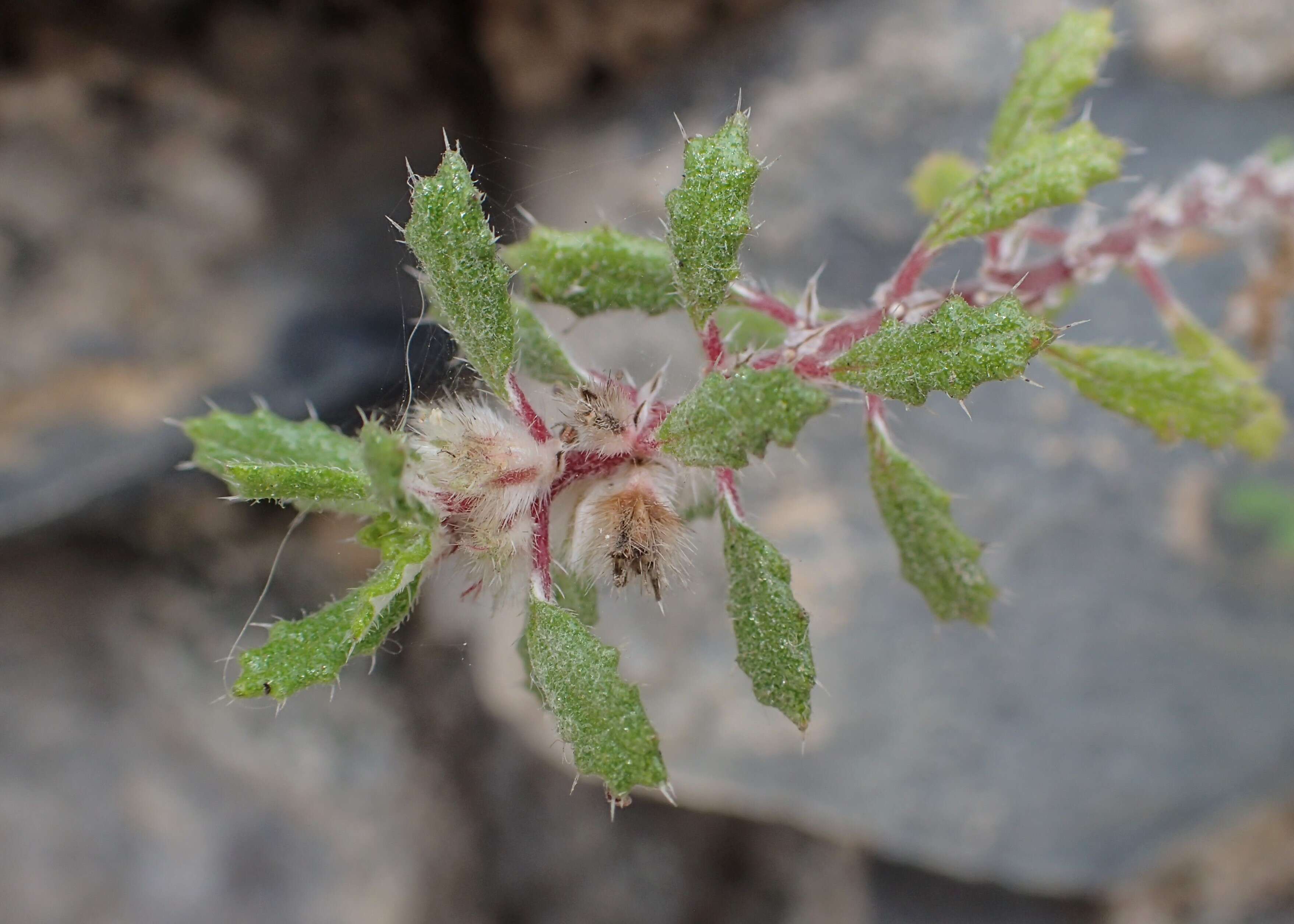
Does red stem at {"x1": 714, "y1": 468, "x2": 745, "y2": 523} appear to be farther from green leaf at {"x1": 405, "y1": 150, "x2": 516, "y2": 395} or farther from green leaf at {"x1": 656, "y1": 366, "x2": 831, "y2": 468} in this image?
green leaf at {"x1": 405, "y1": 150, "x2": 516, "y2": 395}

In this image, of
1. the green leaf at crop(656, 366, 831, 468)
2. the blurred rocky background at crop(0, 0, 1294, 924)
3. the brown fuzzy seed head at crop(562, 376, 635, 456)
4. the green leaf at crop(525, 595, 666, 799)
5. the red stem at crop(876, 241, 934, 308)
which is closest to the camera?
the green leaf at crop(656, 366, 831, 468)

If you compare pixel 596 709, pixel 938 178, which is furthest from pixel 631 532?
pixel 938 178

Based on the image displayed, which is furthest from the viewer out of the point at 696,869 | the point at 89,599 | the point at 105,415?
the point at 696,869

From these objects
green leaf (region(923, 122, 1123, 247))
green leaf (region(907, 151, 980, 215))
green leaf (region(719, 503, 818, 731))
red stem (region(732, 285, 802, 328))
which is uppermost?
green leaf (region(907, 151, 980, 215))

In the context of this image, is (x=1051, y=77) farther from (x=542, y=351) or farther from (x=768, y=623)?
(x=768, y=623)

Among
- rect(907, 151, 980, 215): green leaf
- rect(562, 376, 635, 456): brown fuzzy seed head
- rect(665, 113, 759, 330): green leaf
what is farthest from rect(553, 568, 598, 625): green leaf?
rect(907, 151, 980, 215): green leaf

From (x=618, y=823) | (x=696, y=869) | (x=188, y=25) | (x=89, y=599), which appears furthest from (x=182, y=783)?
(x=188, y=25)

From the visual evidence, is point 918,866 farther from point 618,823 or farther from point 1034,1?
point 1034,1
